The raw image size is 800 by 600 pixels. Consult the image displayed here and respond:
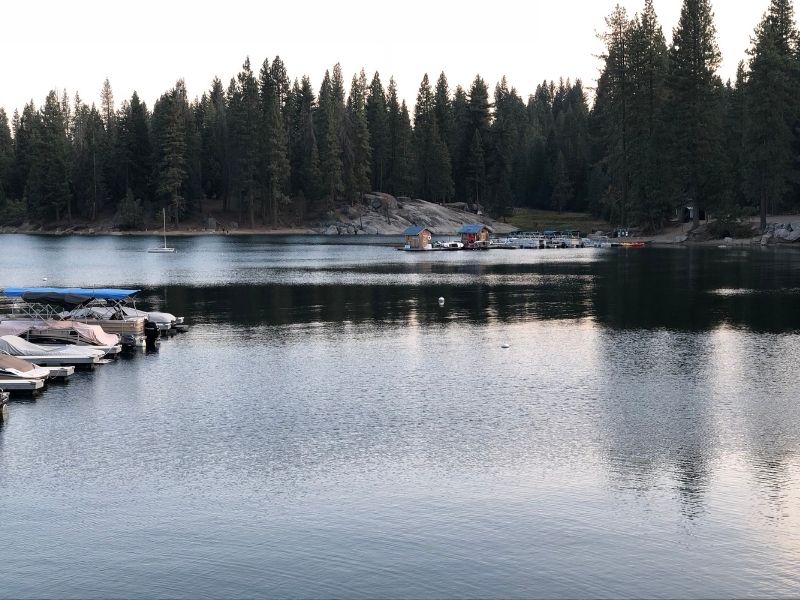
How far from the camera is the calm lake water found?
2553 centimetres

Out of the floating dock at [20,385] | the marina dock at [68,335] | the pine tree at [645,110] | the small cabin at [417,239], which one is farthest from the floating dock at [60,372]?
the pine tree at [645,110]

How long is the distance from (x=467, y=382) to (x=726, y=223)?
401ft

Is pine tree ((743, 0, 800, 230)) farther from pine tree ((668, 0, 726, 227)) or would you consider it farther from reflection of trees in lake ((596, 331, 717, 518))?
reflection of trees in lake ((596, 331, 717, 518))

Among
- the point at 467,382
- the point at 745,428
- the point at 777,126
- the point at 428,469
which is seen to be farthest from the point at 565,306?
the point at 777,126

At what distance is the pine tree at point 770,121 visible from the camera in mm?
146250

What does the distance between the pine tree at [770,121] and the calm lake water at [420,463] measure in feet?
264

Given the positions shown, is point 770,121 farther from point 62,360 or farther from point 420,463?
point 420,463

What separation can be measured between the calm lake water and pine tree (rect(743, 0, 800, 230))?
80.6m

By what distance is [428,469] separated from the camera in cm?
3397

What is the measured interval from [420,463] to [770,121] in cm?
13114

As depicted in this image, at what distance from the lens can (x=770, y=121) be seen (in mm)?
146000

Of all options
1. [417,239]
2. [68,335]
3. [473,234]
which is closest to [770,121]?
[473,234]

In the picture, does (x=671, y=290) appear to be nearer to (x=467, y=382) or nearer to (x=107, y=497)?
(x=467, y=382)

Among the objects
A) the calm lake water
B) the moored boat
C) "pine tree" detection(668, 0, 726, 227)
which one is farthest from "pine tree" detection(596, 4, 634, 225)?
the moored boat
